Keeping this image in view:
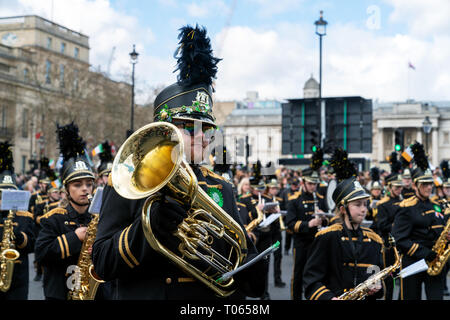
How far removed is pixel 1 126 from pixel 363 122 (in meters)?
42.0

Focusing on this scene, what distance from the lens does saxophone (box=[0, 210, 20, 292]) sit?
6352 millimetres

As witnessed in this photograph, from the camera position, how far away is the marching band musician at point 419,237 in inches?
308

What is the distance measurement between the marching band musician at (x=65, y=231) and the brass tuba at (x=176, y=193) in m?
2.65

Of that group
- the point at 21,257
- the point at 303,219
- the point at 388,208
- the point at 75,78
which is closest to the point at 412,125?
the point at 75,78

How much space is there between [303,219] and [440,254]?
390 cm

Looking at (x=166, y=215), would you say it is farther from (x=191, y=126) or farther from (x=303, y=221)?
(x=303, y=221)

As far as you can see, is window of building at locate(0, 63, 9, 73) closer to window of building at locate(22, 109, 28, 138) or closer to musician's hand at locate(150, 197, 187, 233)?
window of building at locate(22, 109, 28, 138)

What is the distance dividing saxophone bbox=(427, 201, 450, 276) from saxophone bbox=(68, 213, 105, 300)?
15.8 ft

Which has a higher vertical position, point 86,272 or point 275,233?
point 86,272

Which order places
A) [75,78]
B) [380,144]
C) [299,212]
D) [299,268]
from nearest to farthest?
[299,268] → [299,212] → [75,78] → [380,144]

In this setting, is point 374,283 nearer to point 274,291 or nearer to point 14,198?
point 14,198


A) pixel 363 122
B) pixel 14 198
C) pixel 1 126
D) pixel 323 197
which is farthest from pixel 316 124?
pixel 1 126

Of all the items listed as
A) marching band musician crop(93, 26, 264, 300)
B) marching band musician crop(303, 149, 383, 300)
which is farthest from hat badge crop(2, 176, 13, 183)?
marching band musician crop(93, 26, 264, 300)

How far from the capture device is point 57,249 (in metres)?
5.41
